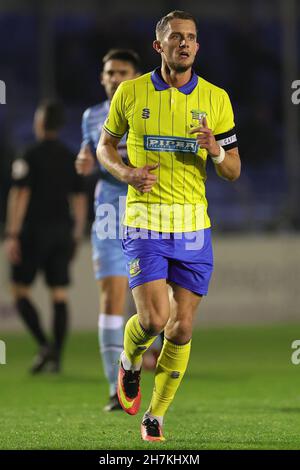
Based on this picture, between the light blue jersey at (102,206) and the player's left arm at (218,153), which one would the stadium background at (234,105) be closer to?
the light blue jersey at (102,206)

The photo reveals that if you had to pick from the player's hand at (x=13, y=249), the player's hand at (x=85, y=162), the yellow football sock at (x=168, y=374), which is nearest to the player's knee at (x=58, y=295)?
the player's hand at (x=13, y=249)

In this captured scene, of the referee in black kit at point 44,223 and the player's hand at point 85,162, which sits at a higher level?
the player's hand at point 85,162

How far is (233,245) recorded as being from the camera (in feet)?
54.5

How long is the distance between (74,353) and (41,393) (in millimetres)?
4032

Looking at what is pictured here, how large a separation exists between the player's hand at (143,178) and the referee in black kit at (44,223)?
16.9 ft

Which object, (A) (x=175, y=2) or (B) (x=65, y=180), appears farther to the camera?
(A) (x=175, y=2)

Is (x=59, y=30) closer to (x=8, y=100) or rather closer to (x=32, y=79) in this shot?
(x=32, y=79)

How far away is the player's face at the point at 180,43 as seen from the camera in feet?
20.1

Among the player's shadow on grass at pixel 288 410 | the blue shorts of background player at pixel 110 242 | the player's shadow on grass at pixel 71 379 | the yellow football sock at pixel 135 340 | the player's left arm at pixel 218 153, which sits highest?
the player's left arm at pixel 218 153

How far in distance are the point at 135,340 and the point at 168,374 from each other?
0.86 feet

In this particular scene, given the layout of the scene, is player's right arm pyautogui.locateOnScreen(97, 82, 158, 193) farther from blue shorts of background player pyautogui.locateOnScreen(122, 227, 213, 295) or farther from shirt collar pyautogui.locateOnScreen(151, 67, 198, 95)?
blue shorts of background player pyautogui.locateOnScreen(122, 227, 213, 295)

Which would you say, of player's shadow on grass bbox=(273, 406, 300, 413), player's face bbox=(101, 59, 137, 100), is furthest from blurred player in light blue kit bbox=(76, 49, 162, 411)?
player's shadow on grass bbox=(273, 406, 300, 413)

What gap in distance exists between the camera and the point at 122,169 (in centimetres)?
620

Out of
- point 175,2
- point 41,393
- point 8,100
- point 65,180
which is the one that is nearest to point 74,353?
point 65,180
